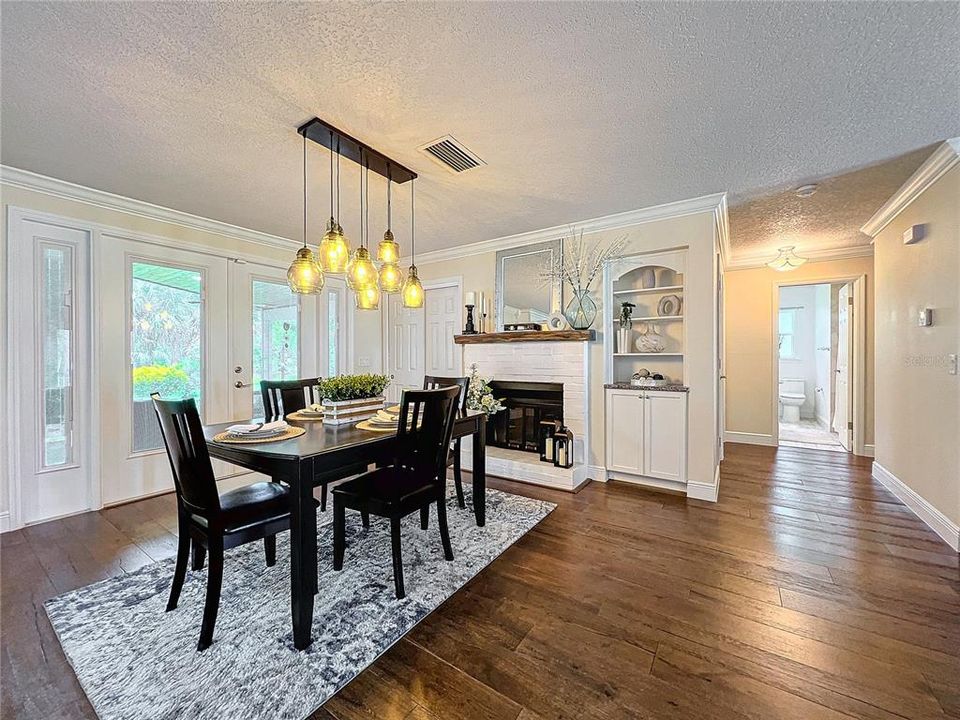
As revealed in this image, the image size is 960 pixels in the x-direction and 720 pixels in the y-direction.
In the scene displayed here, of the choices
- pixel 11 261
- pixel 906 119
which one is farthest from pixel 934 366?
pixel 11 261

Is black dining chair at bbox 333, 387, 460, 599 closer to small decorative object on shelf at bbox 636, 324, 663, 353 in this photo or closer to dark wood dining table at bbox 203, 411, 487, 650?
dark wood dining table at bbox 203, 411, 487, 650

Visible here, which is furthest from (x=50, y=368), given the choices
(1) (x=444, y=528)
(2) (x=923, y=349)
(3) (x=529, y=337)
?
(2) (x=923, y=349)

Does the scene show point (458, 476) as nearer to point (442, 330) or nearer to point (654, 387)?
point (654, 387)

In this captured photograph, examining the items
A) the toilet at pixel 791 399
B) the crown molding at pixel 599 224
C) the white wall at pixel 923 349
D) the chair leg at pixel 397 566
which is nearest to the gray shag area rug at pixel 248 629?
the chair leg at pixel 397 566

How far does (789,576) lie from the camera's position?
85.9 inches

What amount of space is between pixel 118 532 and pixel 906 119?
17.8ft

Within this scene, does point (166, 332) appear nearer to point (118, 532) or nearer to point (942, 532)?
point (118, 532)

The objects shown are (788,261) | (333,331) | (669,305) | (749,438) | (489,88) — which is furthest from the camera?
(749,438)

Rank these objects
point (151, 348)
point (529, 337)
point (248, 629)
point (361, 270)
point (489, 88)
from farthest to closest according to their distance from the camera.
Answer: point (529, 337), point (151, 348), point (361, 270), point (489, 88), point (248, 629)

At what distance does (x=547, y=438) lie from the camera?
3.91 meters

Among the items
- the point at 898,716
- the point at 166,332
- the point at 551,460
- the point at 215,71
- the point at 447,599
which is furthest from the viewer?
the point at 551,460

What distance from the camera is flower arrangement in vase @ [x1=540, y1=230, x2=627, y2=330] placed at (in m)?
3.86

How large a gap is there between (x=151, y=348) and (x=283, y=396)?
147 cm

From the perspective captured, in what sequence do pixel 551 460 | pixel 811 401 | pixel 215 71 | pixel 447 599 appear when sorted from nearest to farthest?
pixel 215 71
pixel 447 599
pixel 551 460
pixel 811 401
